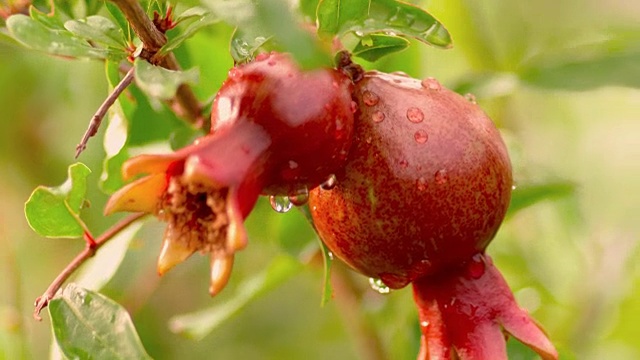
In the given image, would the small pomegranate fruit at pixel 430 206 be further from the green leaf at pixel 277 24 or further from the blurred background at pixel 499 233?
the blurred background at pixel 499 233

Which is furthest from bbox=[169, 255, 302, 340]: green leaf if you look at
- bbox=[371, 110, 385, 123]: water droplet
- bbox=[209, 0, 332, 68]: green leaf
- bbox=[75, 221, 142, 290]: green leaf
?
bbox=[209, 0, 332, 68]: green leaf

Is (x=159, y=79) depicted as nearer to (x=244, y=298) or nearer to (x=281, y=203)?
(x=281, y=203)

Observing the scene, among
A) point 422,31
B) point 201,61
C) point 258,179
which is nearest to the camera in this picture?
point 258,179

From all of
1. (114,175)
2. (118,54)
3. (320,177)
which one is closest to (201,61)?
(114,175)

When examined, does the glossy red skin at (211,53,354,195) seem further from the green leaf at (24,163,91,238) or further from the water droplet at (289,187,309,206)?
the green leaf at (24,163,91,238)

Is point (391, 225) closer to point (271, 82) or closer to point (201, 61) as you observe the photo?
point (271, 82)

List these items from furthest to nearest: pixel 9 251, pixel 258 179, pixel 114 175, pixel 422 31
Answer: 1. pixel 9 251
2. pixel 114 175
3. pixel 422 31
4. pixel 258 179
